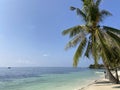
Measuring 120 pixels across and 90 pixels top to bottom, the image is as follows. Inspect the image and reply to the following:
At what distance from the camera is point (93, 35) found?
635 inches

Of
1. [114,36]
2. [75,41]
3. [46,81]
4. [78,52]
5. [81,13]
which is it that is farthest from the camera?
[46,81]

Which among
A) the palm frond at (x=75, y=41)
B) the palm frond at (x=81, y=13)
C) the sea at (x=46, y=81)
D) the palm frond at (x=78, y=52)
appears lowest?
the sea at (x=46, y=81)

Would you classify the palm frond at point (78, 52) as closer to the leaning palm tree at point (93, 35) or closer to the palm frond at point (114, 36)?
the leaning palm tree at point (93, 35)

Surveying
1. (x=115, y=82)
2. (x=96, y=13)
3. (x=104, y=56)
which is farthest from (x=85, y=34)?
(x=115, y=82)

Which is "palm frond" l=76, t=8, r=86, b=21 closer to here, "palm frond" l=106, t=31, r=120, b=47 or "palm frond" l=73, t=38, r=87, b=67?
"palm frond" l=73, t=38, r=87, b=67

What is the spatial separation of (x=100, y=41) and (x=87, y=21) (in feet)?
8.90

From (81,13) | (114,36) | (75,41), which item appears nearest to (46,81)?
(75,41)

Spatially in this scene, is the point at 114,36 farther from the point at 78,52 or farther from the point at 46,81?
the point at 46,81

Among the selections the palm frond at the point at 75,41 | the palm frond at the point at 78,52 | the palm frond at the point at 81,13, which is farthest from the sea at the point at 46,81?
the palm frond at the point at 81,13

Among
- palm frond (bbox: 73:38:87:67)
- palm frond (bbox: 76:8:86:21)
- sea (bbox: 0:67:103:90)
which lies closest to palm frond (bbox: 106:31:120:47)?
palm frond (bbox: 73:38:87:67)

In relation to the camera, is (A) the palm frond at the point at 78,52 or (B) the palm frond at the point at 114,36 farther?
(A) the palm frond at the point at 78,52

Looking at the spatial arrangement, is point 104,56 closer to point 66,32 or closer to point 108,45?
point 108,45

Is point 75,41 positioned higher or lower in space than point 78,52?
higher

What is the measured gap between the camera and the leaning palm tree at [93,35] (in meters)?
14.9
